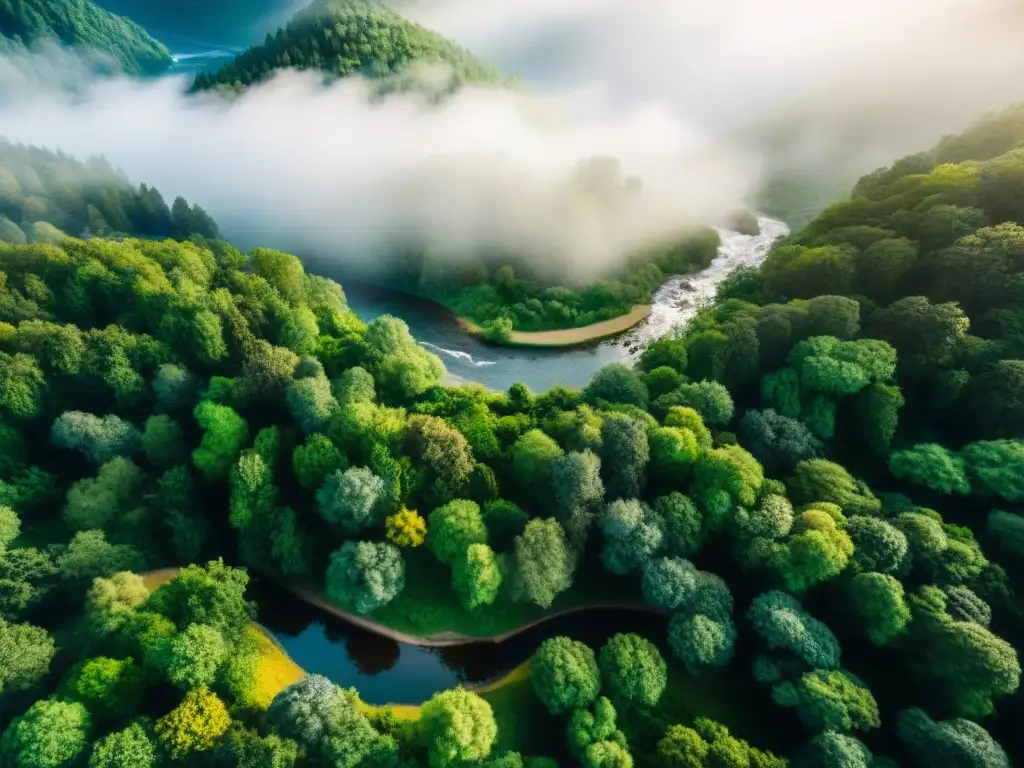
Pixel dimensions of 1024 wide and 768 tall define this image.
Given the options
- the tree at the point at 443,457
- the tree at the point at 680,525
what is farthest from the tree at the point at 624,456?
the tree at the point at 443,457

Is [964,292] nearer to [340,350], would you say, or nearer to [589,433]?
[589,433]

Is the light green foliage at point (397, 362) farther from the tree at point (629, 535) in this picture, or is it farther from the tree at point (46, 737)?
the tree at point (46, 737)

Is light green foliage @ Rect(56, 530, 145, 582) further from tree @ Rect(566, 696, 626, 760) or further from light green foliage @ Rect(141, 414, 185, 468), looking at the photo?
tree @ Rect(566, 696, 626, 760)

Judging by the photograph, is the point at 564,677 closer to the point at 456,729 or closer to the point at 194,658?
the point at 456,729

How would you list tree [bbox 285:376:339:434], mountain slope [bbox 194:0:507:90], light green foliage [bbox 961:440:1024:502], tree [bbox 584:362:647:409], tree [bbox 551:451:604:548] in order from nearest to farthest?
tree [bbox 551:451:604:548], light green foliage [bbox 961:440:1024:502], tree [bbox 285:376:339:434], tree [bbox 584:362:647:409], mountain slope [bbox 194:0:507:90]

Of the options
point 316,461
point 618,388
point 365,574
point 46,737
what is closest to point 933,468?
point 618,388

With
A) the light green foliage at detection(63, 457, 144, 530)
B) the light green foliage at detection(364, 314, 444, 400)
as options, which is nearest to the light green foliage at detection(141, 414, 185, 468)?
the light green foliage at detection(63, 457, 144, 530)
